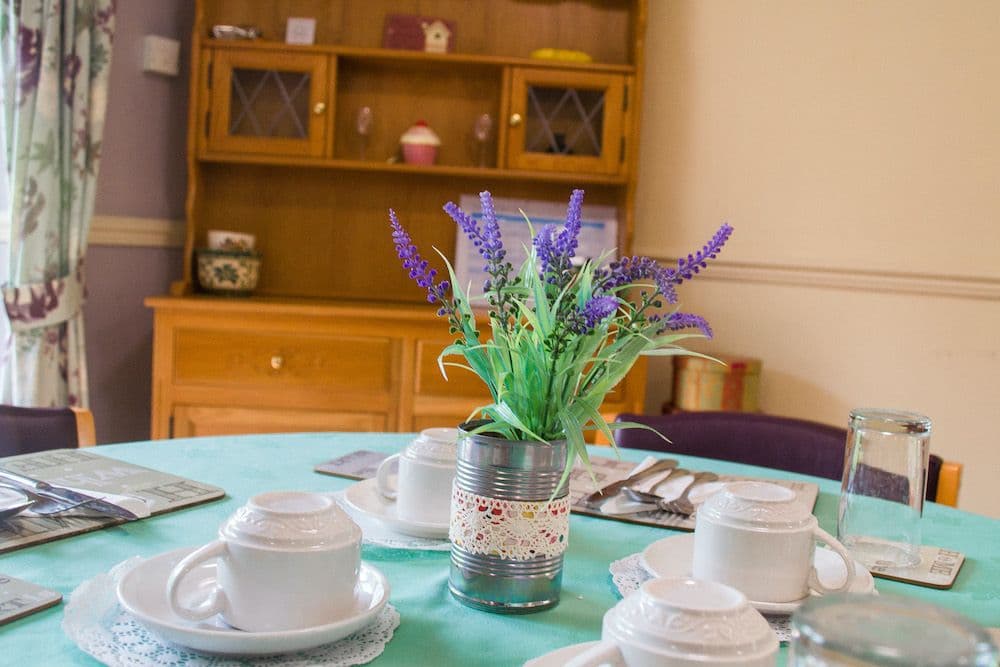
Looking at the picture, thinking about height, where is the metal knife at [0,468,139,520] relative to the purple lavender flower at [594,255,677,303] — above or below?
below

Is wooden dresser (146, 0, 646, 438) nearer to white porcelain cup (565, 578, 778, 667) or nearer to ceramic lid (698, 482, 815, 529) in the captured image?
ceramic lid (698, 482, 815, 529)

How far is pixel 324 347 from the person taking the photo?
2.80 meters

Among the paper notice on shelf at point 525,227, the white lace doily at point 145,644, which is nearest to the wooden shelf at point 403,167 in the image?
the paper notice on shelf at point 525,227

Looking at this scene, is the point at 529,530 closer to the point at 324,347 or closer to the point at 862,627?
the point at 862,627

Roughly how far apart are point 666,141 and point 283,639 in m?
2.75

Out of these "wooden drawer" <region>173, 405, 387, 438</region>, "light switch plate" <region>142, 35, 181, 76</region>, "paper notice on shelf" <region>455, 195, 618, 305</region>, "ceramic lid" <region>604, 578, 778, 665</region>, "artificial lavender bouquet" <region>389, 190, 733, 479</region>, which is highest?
"light switch plate" <region>142, 35, 181, 76</region>

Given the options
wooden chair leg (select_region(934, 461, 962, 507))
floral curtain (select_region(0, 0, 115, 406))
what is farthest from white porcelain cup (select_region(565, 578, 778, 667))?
floral curtain (select_region(0, 0, 115, 406))

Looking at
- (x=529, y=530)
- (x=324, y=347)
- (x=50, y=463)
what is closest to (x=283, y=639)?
(x=529, y=530)

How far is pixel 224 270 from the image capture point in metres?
2.99

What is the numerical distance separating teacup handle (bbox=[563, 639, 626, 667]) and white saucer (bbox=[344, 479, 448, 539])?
17.5 inches

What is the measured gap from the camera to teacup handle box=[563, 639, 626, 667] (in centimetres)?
59

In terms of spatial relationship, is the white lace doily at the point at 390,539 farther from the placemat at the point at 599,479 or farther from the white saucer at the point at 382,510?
the placemat at the point at 599,479

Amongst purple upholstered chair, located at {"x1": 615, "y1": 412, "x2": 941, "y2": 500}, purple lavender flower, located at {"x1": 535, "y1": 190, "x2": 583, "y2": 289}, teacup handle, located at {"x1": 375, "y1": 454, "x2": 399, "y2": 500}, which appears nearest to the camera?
purple lavender flower, located at {"x1": 535, "y1": 190, "x2": 583, "y2": 289}

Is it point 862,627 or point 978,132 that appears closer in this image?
point 862,627
